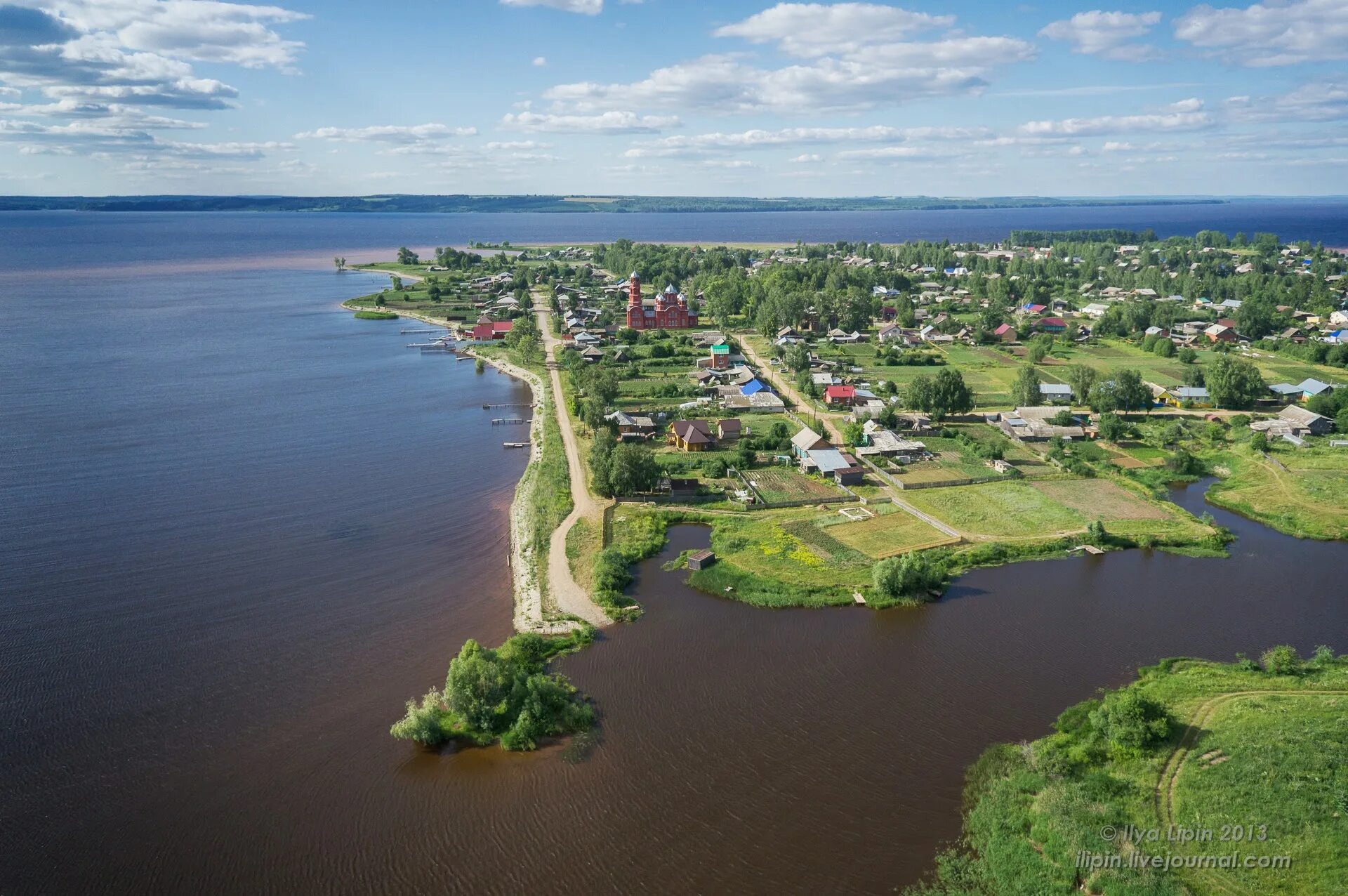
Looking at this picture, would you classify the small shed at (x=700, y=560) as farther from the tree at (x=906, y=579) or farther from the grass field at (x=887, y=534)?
the tree at (x=906, y=579)

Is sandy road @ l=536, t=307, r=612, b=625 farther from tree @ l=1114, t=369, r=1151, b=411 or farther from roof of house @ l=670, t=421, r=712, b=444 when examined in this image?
tree @ l=1114, t=369, r=1151, b=411

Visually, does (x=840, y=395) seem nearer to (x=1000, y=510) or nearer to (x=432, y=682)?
(x=1000, y=510)

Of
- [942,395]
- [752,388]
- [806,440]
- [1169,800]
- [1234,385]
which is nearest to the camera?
[1169,800]

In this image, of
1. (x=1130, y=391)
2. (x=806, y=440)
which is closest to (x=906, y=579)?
(x=806, y=440)

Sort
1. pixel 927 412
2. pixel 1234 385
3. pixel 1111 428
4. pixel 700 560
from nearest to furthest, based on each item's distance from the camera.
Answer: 1. pixel 700 560
2. pixel 1111 428
3. pixel 927 412
4. pixel 1234 385

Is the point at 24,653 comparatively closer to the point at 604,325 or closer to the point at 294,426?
the point at 294,426

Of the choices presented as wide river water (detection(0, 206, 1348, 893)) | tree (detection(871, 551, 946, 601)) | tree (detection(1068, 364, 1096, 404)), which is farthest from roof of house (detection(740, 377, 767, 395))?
tree (detection(871, 551, 946, 601))
